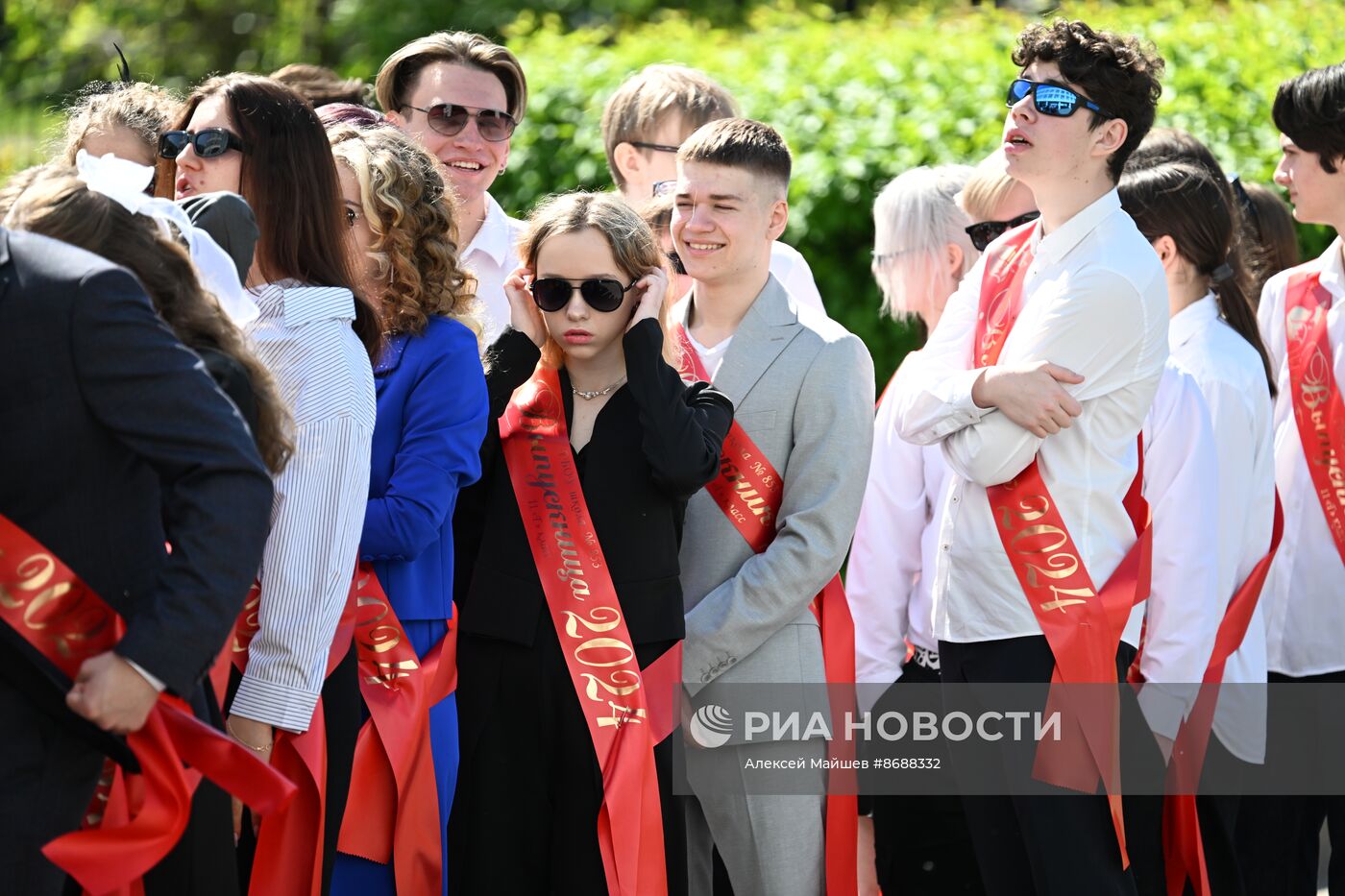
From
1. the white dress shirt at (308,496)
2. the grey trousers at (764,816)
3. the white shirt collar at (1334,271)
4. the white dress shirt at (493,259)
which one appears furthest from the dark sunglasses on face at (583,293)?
the white shirt collar at (1334,271)

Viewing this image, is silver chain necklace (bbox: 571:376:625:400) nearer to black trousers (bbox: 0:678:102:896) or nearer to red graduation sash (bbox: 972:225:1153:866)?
red graduation sash (bbox: 972:225:1153:866)

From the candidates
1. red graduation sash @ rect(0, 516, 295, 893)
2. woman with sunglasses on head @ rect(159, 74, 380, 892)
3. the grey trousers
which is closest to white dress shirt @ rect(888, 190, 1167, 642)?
the grey trousers

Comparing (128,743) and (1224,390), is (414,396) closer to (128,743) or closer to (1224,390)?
(128,743)

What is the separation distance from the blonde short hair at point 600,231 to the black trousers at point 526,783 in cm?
68

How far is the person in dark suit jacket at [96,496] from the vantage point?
2.24 meters

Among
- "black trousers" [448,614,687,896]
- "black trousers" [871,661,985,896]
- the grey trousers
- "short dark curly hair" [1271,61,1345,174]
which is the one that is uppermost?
"short dark curly hair" [1271,61,1345,174]

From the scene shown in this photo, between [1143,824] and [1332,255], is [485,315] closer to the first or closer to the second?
[1143,824]

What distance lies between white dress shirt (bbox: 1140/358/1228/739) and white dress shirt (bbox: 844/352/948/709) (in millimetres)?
584

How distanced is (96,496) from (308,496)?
23.5 inches

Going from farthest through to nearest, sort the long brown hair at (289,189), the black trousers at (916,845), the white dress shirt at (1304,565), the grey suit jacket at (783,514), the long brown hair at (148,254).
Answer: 1. the white dress shirt at (1304,565)
2. the black trousers at (916,845)
3. the grey suit jacket at (783,514)
4. the long brown hair at (289,189)
5. the long brown hair at (148,254)

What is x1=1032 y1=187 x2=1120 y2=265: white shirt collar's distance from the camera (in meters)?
3.70

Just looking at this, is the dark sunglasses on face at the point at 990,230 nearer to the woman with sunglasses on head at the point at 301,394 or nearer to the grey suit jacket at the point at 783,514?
the grey suit jacket at the point at 783,514

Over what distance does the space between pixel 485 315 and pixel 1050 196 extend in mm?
1467

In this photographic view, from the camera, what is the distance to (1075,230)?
146 inches
